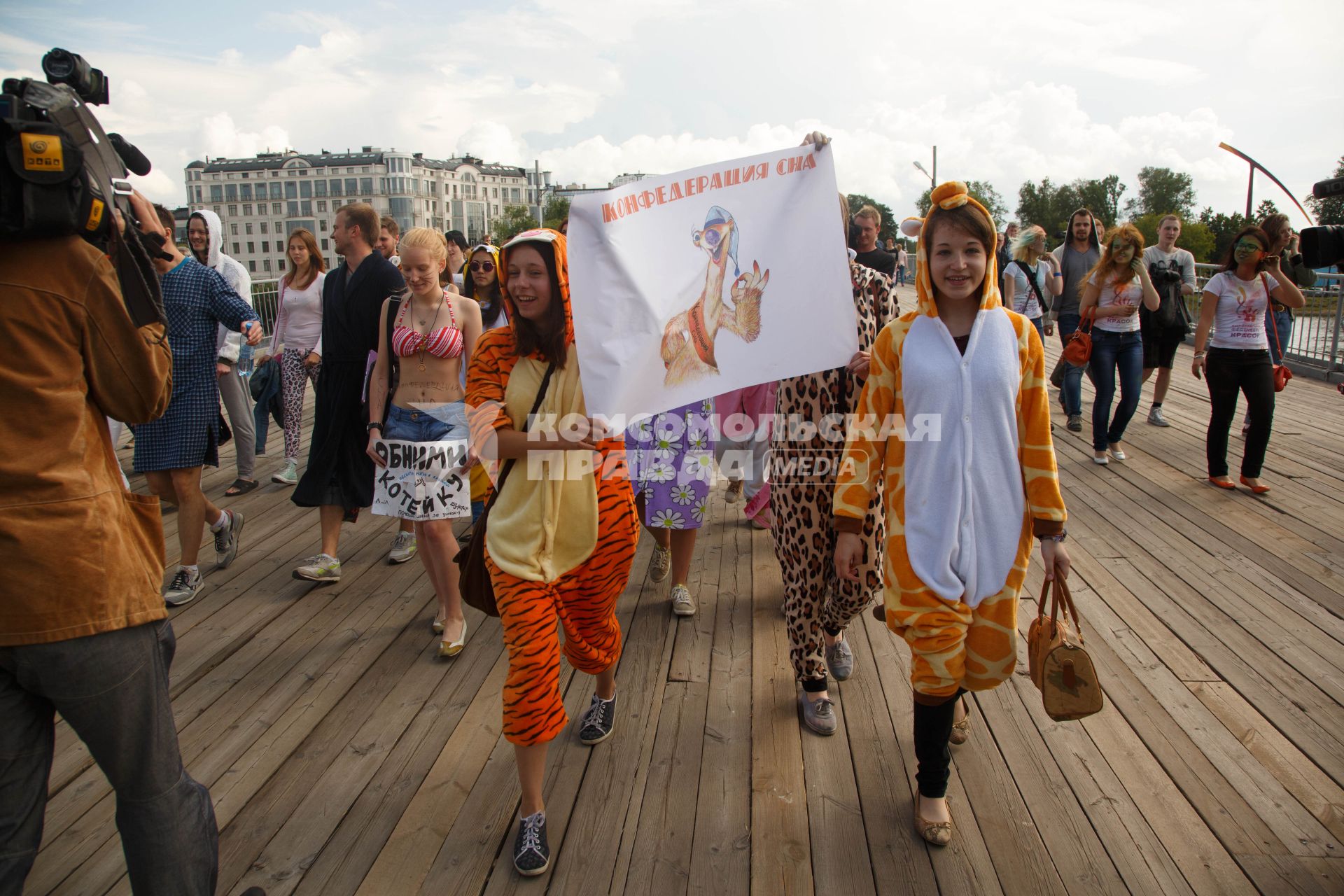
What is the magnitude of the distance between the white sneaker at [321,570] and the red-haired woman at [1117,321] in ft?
19.2

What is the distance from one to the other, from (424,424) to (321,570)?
4.49 ft

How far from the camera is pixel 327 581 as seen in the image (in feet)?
16.5

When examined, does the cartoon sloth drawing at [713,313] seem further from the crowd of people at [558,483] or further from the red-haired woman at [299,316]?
the red-haired woman at [299,316]

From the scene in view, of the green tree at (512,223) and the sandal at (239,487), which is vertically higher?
the green tree at (512,223)

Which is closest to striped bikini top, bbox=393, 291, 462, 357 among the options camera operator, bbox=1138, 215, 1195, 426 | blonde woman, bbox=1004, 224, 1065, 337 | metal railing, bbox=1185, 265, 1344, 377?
blonde woman, bbox=1004, 224, 1065, 337

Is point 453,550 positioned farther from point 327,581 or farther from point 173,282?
point 173,282

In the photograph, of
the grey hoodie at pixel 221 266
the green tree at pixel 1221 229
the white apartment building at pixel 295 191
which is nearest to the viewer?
the grey hoodie at pixel 221 266

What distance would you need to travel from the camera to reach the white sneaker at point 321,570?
194 inches

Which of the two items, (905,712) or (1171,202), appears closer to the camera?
(905,712)

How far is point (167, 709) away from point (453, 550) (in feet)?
7.18

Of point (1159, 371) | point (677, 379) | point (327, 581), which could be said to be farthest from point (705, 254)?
point (1159, 371)

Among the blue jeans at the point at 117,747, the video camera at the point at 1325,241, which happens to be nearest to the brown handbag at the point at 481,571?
the blue jeans at the point at 117,747

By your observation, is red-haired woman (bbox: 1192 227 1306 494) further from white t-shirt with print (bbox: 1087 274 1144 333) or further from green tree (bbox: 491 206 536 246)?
green tree (bbox: 491 206 536 246)

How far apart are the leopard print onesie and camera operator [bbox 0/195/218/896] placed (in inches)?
80.8
